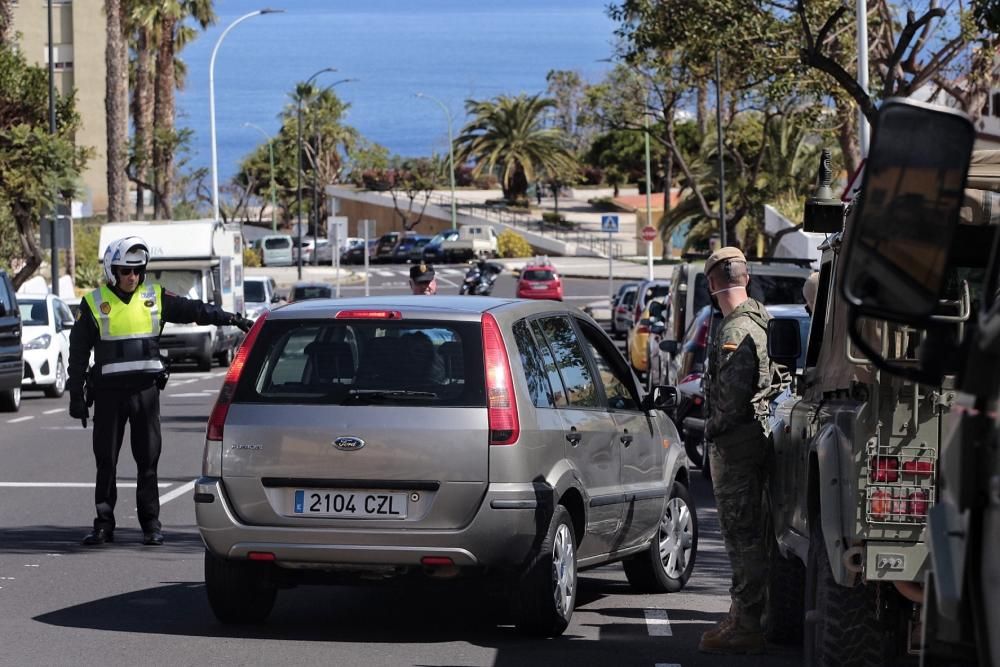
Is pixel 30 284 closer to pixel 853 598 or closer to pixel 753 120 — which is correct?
pixel 753 120

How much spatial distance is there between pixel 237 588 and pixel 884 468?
386 cm

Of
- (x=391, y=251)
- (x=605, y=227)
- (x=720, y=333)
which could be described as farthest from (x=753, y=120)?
(x=720, y=333)

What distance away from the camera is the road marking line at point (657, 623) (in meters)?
8.62

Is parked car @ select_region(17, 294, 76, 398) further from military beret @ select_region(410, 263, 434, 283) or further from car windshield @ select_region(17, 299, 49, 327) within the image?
military beret @ select_region(410, 263, 434, 283)

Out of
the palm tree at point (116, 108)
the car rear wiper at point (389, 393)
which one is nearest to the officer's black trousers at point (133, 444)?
the car rear wiper at point (389, 393)

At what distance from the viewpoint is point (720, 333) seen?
8023mm

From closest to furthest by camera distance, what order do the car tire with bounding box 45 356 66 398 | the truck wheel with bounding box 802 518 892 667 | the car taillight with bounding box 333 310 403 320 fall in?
the truck wheel with bounding box 802 518 892 667, the car taillight with bounding box 333 310 403 320, the car tire with bounding box 45 356 66 398

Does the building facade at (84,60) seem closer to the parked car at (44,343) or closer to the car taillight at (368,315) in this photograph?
the parked car at (44,343)

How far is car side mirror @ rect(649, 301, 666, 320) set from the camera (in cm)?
2890

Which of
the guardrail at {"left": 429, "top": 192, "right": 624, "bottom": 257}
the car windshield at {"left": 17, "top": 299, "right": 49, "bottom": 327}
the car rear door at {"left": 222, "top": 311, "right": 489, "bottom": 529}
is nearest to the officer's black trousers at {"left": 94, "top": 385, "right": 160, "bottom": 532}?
the car rear door at {"left": 222, "top": 311, "right": 489, "bottom": 529}

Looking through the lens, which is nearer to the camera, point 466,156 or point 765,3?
point 765,3

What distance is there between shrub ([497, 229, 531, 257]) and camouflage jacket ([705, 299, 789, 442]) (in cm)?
8076

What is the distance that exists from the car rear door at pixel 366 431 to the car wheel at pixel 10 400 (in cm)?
1635

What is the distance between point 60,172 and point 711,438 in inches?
1333
